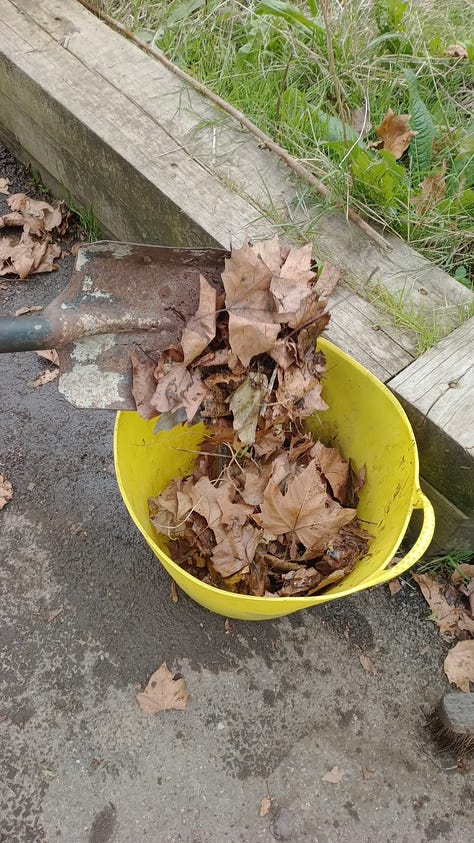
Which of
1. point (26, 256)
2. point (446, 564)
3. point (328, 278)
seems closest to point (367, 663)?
point (446, 564)

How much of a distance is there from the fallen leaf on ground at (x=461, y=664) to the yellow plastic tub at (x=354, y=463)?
1.76 feet

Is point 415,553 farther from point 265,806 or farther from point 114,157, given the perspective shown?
point 114,157

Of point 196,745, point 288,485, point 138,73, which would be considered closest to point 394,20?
point 138,73

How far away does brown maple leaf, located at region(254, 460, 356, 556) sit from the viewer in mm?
1567

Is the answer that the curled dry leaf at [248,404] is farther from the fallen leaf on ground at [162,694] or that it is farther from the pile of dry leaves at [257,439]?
the fallen leaf on ground at [162,694]

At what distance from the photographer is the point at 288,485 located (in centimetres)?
161

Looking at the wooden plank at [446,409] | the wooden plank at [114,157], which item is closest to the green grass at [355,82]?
the wooden plank at [114,157]

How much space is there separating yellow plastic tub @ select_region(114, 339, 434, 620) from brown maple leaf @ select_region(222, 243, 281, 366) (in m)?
0.29

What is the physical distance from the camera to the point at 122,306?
5.00ft

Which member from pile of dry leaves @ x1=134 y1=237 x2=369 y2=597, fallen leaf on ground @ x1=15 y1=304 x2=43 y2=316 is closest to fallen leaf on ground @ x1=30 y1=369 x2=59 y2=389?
fallen leaf on ground @ x1=15 y1=304 x2=43 y2=316

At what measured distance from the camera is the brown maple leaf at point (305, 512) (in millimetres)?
1567

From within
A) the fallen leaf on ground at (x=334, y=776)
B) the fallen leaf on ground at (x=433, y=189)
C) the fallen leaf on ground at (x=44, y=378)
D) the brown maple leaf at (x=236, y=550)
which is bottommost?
the fallen leaf on ground at (x=44, y=378)

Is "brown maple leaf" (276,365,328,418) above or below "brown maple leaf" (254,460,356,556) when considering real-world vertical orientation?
above

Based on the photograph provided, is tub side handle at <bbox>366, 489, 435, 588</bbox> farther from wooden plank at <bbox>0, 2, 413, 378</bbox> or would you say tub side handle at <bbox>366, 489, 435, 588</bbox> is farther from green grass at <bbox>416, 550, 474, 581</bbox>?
green grass at <bbox>416, 550, 474, 581</bbox>
